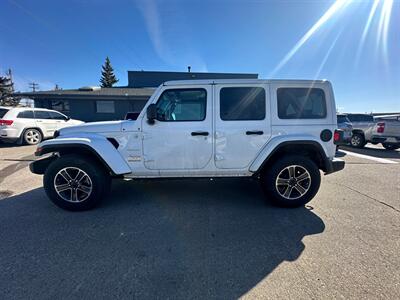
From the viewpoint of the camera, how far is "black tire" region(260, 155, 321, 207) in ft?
11.8

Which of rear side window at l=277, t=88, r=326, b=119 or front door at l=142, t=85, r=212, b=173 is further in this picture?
rear side window at l=277, t=88, r=326, b=119

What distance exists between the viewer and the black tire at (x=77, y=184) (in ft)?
11.3

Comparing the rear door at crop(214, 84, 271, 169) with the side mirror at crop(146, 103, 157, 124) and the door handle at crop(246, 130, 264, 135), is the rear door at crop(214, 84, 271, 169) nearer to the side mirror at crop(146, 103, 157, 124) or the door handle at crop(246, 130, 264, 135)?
the door handle at crop(246, 130, 264, 135)

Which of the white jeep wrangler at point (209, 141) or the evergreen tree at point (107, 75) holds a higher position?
the evergreen tree at point (107, 75)

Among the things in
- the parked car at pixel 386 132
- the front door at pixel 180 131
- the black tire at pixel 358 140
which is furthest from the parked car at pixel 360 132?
the front door at pixel 180 131

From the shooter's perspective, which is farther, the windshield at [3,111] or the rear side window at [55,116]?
the rear side window at [55,116]

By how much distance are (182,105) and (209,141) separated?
0.74 meters

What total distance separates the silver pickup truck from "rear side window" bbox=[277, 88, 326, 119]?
8.77 m

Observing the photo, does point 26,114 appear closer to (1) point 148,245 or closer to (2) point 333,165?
(1) point 148,245

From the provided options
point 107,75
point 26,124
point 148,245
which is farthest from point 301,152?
point 107,75

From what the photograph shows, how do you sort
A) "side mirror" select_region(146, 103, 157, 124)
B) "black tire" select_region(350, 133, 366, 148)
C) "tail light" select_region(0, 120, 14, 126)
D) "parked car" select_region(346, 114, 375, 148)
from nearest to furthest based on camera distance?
"side mirror" select_region(146, 103, 157, 124) < "tail light" select_region(0, 120, 14, 126) < "parked car" select_region(346, 114, 375, 148) < "black tire" select_region(350, 133, 366, 148)

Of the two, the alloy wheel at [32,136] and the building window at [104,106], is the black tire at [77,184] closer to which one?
the alloy wheel at [32,136]

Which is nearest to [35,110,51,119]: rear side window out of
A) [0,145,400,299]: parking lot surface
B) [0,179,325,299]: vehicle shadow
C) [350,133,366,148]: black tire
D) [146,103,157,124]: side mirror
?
[0,145,400,299]: parking lot surface

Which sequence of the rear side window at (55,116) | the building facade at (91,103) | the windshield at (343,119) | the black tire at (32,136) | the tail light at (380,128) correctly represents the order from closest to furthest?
the black tire at (32,136) < the tail light at (380,128) < the rear side window at (55,116) < the windshield at (343,119) < the building facade at (91,103)
